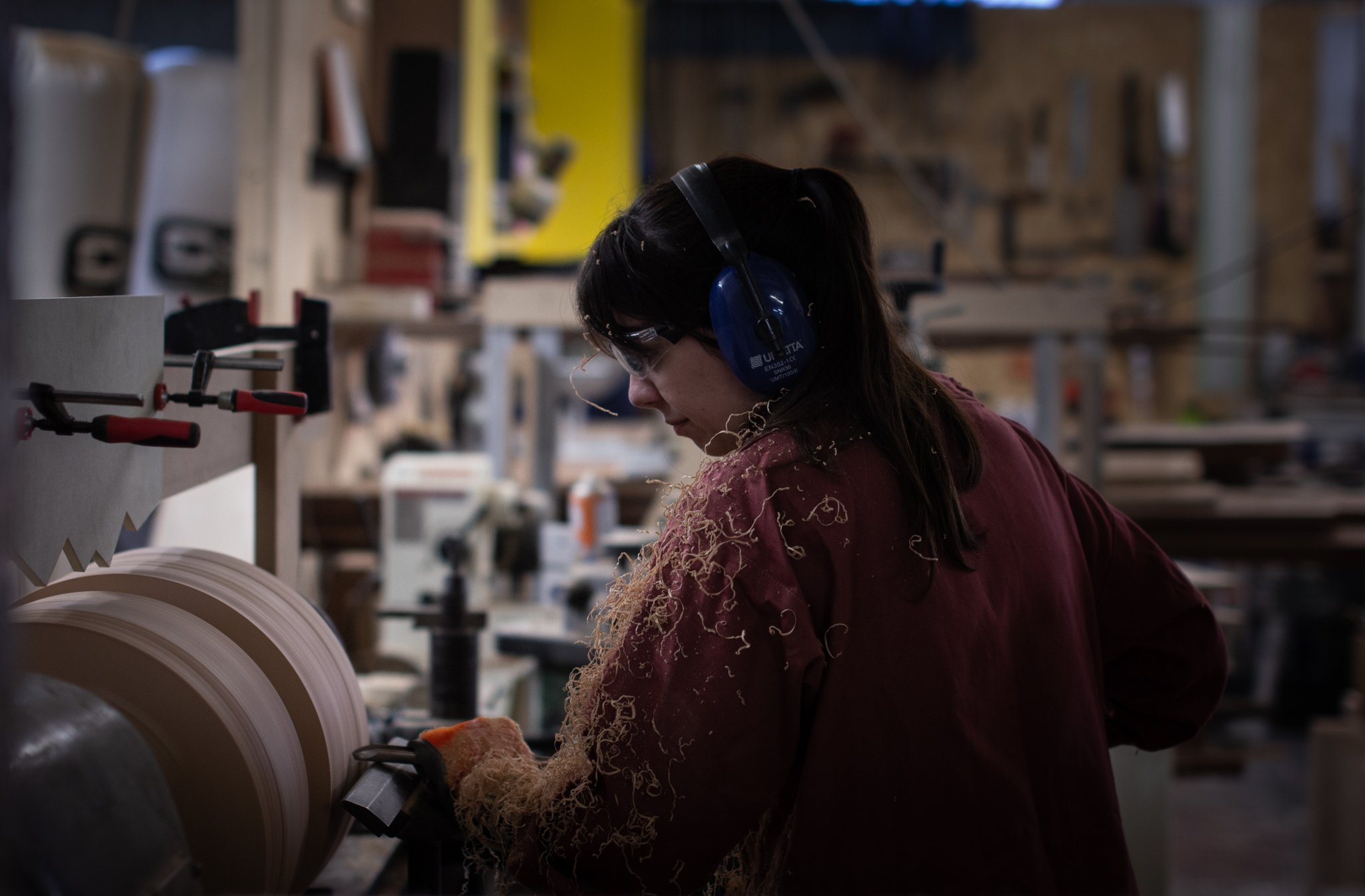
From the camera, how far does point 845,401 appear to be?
101 centimetres

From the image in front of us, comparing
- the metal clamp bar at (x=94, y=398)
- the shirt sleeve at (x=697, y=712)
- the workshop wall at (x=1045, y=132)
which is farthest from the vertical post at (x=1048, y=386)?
the workshop wall at (x=1045, y=132)

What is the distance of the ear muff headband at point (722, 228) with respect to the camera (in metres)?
0.99

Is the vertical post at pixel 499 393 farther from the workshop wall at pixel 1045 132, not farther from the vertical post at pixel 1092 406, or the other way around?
the workshop wall at pixel 1045 132

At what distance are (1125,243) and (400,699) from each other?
7065mm

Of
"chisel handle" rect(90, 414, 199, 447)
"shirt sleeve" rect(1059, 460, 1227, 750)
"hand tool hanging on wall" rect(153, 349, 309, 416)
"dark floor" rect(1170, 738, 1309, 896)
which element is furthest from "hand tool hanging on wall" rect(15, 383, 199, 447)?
"dark floor" rect(1170, 738, 1309, 896)

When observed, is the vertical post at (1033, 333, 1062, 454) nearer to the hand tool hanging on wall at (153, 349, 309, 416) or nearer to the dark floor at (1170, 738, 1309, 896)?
the dark floor at (1170, 738, 1309, 896)

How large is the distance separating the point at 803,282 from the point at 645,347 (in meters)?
0.17

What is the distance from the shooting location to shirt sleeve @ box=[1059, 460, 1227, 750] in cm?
117

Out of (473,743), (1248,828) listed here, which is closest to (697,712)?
(473,743)

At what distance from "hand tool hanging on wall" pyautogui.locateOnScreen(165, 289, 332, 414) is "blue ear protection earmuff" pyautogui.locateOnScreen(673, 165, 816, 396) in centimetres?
61

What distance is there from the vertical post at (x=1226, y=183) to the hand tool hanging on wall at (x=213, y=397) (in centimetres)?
683

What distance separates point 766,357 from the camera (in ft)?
3.33

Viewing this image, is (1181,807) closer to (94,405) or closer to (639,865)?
(639,865)

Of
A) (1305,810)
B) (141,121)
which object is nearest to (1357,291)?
(1305,810)
